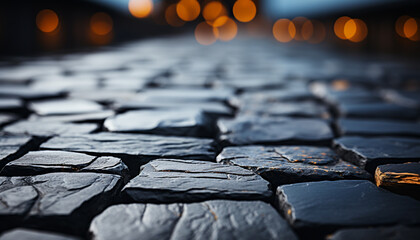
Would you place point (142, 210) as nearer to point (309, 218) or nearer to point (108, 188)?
point (108, 188)

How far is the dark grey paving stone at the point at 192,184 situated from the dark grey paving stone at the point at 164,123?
46 cm

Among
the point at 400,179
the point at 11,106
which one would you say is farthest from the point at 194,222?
the point at 11,106

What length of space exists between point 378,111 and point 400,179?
1.31 meters

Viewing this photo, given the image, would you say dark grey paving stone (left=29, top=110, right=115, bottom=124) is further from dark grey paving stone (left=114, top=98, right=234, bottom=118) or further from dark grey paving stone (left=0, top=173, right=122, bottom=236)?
dark grey paving stone (left=0, top=173, right=122, bottom=236)

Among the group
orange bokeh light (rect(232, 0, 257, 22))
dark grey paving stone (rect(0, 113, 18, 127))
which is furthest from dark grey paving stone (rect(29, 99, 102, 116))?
orange bokeh light (rect(232, 0, 257, 22))

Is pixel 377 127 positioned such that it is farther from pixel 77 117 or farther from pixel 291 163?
pixel 77 117

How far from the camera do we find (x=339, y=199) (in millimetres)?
1093

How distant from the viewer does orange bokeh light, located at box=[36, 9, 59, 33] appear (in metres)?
7.38

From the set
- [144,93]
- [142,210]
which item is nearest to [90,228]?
[142,210]

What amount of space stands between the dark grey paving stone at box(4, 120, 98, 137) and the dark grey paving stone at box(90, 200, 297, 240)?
2.89 feet

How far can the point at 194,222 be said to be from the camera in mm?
950

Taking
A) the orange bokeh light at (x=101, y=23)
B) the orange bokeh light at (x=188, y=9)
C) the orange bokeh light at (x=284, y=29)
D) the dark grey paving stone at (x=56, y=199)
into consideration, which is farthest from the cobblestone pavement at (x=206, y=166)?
the orange bokeh light at (x=188, y=9)

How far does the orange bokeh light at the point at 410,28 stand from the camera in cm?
736

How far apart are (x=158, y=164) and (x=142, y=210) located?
1.13 feet
